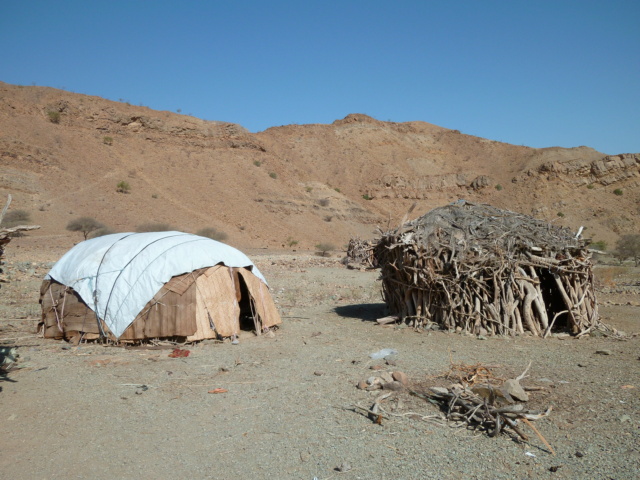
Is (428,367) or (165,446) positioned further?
(428,367)

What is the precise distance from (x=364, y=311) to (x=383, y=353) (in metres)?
4.19

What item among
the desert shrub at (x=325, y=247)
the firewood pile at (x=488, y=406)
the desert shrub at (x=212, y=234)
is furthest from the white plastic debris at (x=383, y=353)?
the desert shrub at (x=325, y=247)

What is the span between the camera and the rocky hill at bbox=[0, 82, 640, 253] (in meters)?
32.4

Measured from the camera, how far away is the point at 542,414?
499 cm

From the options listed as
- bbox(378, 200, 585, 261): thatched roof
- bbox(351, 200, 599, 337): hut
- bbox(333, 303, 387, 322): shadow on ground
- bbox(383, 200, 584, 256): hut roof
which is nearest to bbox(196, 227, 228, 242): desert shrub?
bbox(333, 303, 387, 322): shadow on ground

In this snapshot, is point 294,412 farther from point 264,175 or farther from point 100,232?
point 264,175

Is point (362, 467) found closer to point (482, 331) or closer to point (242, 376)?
point (242, 376)

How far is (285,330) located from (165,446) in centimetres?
504

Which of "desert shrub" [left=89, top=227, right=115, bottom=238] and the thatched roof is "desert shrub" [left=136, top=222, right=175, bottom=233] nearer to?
"desert shrub" [left=89, top=227, right=115, bottom=238]

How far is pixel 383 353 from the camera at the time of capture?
24.9 feet

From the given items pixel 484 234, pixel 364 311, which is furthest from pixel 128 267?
pixel 484 234

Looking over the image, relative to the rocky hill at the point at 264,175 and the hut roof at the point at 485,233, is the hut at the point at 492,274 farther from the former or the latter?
the rocky hill at the point at 264,175

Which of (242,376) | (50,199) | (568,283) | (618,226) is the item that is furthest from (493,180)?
(242,376)

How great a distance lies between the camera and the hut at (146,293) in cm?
815
